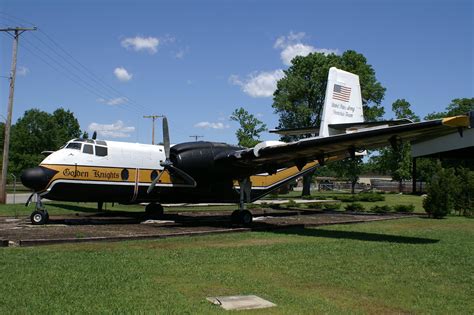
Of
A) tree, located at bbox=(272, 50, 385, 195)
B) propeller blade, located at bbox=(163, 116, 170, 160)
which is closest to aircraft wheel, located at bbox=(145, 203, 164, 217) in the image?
propeller blade, located at bbox=(163, 116, 170, 160)

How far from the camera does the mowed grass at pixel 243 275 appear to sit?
6.71 metres

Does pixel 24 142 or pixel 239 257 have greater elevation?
pixel 24 142

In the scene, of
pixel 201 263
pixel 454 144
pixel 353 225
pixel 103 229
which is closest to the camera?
pixel 201 263

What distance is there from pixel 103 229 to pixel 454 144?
36087 mm

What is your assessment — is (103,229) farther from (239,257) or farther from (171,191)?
(239,257)

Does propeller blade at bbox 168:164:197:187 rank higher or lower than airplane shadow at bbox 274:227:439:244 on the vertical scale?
higher

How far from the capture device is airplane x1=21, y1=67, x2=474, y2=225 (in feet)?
55.3

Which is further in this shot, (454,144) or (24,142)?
(24,142)

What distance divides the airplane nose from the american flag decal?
13.4m

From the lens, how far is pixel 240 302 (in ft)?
22.5

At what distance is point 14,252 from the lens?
10.8 meters

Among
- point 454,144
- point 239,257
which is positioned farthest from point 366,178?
point 239,257

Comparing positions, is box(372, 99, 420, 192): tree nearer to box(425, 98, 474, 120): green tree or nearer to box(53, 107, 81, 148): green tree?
box(425, 98, 474, 120): green tree

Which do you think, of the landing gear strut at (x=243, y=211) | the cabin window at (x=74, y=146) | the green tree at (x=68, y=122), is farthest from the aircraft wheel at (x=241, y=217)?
the green tree at (x=68, y=122)
